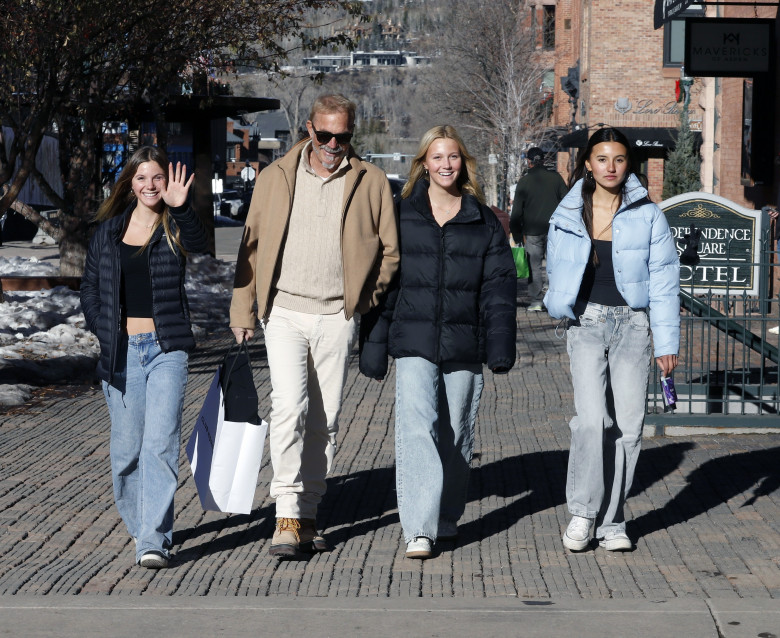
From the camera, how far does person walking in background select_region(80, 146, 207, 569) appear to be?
209 inches

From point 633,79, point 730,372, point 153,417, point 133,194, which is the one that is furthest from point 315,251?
point 633,79

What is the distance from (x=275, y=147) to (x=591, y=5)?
368ft

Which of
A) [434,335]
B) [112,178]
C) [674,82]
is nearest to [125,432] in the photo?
[434,335]

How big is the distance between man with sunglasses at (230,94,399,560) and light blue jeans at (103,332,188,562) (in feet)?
1.26

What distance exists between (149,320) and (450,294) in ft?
4.23

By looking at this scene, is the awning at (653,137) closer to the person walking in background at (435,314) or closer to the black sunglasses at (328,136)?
the person walking in background at (435,314)

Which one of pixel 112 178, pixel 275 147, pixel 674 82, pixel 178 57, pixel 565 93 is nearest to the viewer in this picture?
pixel 178 57

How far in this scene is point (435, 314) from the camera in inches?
215

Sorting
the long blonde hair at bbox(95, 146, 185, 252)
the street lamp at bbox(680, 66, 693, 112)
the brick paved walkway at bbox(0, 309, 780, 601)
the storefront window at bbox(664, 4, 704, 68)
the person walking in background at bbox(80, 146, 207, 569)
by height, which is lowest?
the brick paved walkway at bbox(0, 309, 780, 601)

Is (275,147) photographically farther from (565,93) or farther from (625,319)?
(625,319)

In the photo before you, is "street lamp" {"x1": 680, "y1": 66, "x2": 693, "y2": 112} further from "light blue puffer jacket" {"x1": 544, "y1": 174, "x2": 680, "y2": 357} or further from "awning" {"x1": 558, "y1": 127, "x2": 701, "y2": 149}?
"light blue puffer jacket" {"x1": 544, "y1": 174, "x2": 680, "y2": 357}

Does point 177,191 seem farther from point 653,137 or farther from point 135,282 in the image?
point 653,137

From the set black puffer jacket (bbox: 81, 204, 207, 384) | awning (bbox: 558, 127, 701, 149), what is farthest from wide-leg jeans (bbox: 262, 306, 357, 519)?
awning (bbox: 558, 127, 701, 149)

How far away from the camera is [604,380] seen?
18.2ft
